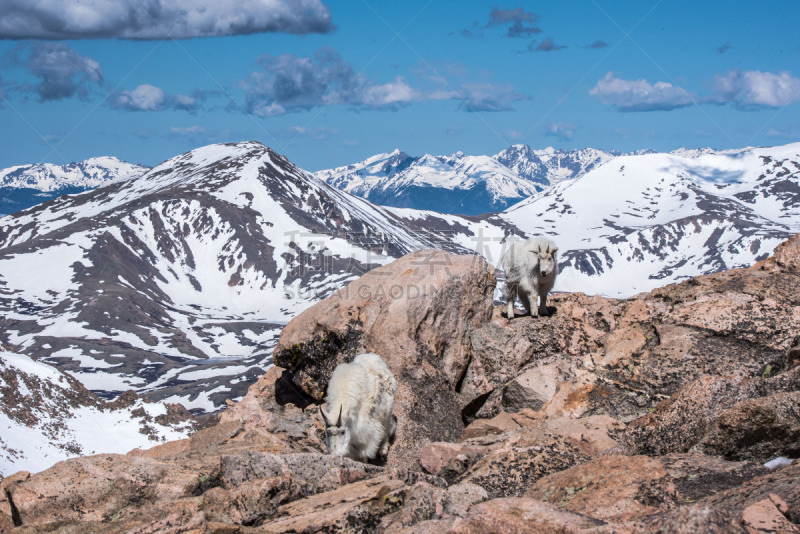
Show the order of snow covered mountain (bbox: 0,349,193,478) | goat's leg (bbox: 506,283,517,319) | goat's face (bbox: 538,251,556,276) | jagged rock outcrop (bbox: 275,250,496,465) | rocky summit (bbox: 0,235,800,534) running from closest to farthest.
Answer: rocky summit (bbox: 0,235,800,534) → jagged rock outcrop (bbox: 275,250,496,465) → goat's face (bbox: 538,251,556,276) → goat's leg (bbox: 506,283,517,319) → snow covered mountain (bbox: 0,349,193,478)

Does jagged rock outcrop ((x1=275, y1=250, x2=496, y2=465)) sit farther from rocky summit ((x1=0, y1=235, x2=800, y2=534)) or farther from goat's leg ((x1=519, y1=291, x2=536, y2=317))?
goat's leg ((x1=519, y1=291, x2=536, y2=317))

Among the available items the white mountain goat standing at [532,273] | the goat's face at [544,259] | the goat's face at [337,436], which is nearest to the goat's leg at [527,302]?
the white mountain goat standing at [532,273]

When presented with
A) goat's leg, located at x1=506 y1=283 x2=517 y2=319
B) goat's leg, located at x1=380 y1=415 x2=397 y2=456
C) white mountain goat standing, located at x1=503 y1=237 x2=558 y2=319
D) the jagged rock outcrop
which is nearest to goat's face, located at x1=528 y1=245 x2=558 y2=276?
white mountain goat standing, located at x1=503 y1=237 x2=558 y2=319

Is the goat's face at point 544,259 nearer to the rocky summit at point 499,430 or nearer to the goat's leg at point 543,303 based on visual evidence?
the goat's leg at point 543,303

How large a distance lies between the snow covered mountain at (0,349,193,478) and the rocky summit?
55237mm

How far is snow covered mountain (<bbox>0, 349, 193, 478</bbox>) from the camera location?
65.1 meters

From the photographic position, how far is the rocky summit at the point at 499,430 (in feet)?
26.9

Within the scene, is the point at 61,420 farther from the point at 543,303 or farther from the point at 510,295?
the point at 543,303

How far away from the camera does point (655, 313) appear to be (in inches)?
713

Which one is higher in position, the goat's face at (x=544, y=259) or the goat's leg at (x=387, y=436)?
the goat's face at (x=544, y=259)

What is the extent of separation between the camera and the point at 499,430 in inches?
597

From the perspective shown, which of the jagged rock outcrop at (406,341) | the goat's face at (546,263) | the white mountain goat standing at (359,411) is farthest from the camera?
the goat's face at (546,263)

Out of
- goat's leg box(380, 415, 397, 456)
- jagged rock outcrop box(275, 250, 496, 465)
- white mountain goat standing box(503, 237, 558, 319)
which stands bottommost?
goat's leg box(380, 415, 397, 456)

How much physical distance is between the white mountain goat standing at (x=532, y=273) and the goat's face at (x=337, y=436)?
352 inches
